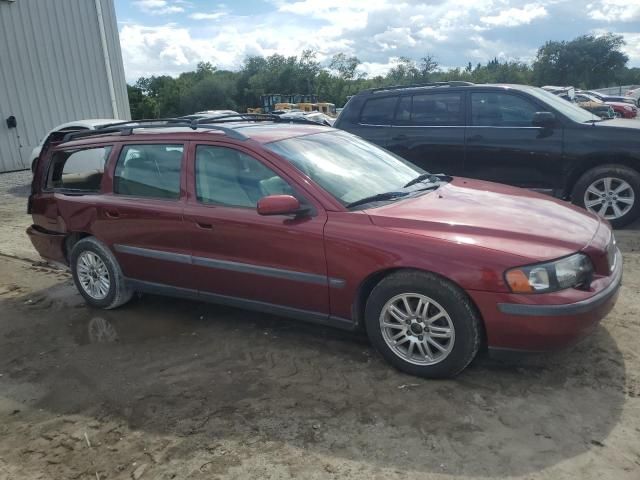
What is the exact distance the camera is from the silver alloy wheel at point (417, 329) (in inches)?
127

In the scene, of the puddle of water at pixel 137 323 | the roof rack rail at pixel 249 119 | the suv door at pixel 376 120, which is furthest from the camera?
the suv door at pixel 376 120

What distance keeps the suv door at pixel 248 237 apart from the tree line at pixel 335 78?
61.6m

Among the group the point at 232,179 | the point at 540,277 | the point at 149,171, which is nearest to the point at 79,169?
the point at 149,171

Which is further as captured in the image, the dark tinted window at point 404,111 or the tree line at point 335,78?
the tree line at point 335,78

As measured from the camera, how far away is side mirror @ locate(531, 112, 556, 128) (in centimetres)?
638

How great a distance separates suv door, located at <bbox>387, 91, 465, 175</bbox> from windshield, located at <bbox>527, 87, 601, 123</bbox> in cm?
93

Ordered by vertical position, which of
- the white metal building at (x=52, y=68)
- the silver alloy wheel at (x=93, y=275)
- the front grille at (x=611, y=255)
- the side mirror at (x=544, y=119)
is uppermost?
the white metal building at (x=52, y=68)

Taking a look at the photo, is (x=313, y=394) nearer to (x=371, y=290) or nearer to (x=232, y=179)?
(x=371, y=290)

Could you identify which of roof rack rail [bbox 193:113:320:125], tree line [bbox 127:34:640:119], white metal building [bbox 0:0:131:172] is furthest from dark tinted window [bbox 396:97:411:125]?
tree line [bbox 127:34:640:119]

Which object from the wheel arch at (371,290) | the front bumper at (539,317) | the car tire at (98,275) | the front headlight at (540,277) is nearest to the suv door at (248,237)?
the wheel arch at (371,290)

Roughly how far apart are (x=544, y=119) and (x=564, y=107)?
0.60m

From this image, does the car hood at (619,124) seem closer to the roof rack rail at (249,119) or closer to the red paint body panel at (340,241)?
the red paint body panel at (340,241)

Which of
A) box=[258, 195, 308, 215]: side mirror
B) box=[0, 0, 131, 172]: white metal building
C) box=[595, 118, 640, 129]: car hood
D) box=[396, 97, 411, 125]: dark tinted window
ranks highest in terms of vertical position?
box=[0, 0, 131, 172]: white metal building

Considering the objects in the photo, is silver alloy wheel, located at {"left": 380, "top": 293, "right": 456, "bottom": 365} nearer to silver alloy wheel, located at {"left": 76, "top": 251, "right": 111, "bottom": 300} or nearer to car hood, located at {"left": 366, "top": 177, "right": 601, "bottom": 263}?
car hood, located at {"left": 366, "top": 177, "right": 601, "bottom": 263}
